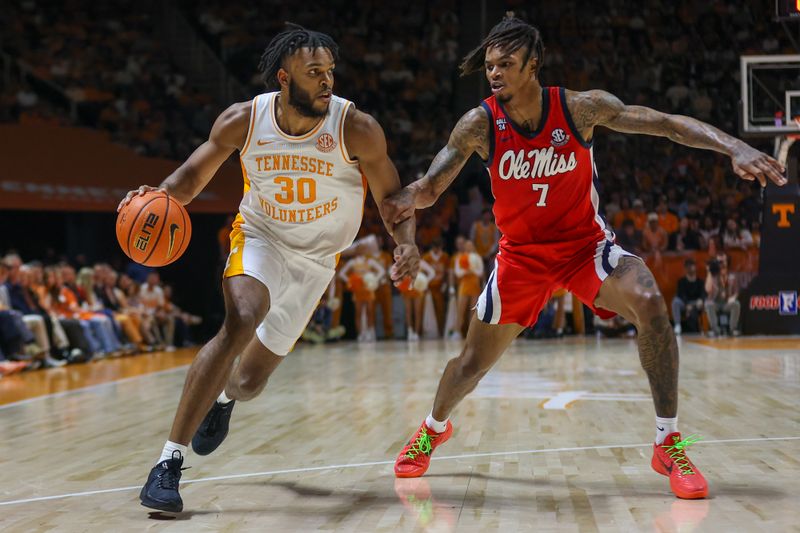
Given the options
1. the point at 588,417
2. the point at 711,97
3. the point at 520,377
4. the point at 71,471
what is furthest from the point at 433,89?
the point at 71,471

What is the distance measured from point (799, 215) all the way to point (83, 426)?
10474 millimetres

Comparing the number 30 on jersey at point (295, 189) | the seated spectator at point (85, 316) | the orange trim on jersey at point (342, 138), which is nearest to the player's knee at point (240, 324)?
the number 30 on jersey at point (295, 189)

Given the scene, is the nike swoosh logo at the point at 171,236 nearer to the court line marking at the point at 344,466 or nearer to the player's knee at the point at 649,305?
the court line marking at the point at 344,466

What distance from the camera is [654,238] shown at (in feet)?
53.0

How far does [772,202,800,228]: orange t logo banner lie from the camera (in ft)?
44.5

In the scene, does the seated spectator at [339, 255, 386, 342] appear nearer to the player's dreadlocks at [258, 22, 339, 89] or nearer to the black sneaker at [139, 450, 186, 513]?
the player's dreadlocks at [258, 22, 339, 89]

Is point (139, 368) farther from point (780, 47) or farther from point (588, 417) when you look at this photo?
point (780, 47)

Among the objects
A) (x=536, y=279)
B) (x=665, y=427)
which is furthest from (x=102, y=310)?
(x=665, y=427)

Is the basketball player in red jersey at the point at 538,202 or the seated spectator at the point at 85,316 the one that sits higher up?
the basketball player in red jersey at the point at 538,202

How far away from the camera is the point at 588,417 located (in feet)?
21.9

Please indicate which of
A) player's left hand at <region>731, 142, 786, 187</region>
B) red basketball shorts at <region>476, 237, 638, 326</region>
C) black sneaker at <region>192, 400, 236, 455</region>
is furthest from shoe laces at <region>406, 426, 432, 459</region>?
player's left hand at <region>731, 142, 786, 187</region>

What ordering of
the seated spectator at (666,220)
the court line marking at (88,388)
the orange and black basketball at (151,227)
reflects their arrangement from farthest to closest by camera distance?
the seated spectator at (666,220), the court line marking at (88,388), the orange and black basketball at (151,227)

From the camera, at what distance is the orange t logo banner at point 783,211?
1358 cm

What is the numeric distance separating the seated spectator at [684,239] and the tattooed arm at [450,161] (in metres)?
12.7
